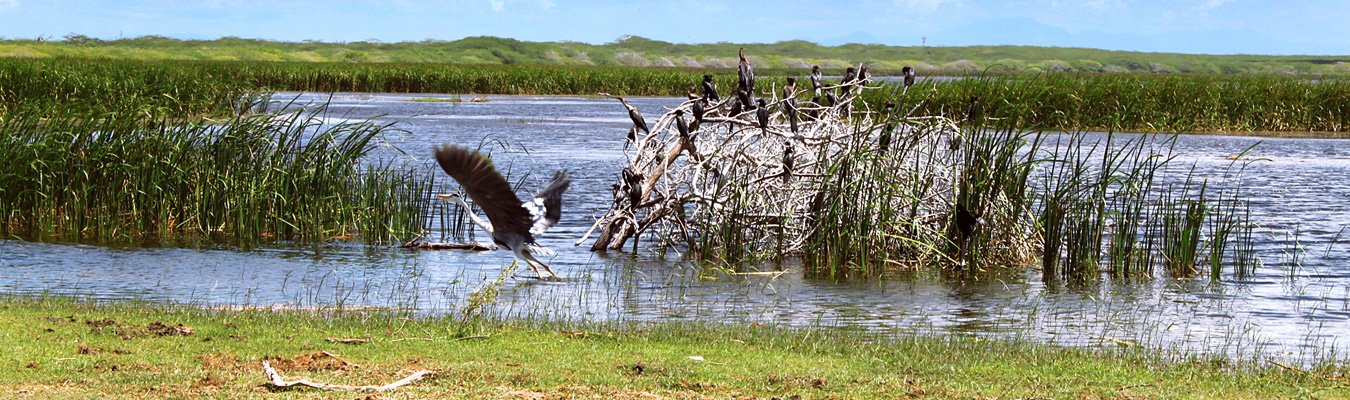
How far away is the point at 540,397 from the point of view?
261 inches

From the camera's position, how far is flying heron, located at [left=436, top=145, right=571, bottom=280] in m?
8.67

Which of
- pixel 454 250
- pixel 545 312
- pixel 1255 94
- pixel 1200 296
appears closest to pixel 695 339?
pixel 545 312

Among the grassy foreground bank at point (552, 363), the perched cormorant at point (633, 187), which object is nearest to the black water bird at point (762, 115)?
the perched cormorant at point (633, 187)

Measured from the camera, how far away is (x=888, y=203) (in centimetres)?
1328

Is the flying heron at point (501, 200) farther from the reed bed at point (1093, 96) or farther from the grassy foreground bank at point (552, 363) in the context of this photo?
the reed bed at point (1093, 96)

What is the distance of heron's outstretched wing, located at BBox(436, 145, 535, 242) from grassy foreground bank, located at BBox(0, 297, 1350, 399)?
2.74 ft

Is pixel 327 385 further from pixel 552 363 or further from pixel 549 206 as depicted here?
pixel 549 206

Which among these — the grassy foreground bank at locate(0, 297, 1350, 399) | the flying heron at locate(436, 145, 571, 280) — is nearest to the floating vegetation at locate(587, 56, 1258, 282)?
the flying heron at locate(436, 145, 571, 280)

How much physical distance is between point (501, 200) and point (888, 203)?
4843mm

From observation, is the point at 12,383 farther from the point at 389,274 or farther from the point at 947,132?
the point at 947,132

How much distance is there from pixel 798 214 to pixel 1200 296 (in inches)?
155

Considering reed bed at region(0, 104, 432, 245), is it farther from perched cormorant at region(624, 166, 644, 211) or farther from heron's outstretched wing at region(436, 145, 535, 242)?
heron's outstretched wing at region(436, 145, 535, 242)

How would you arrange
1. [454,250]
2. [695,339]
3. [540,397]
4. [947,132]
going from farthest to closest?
[454,250]
[947,132]
[695,339]
[540,397]

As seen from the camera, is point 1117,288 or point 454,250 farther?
point 454,250
